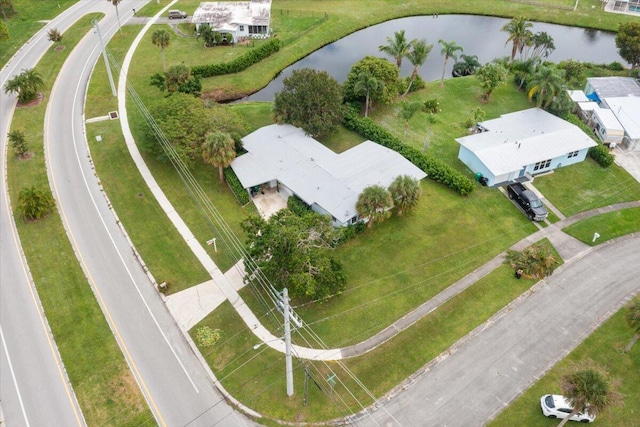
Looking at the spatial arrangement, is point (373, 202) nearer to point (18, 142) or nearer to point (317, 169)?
point (317, 169)

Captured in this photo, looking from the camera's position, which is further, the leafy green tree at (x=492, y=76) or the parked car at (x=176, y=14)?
the parked car at (x=176, y=14)

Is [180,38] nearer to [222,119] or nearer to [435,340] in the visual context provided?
[222,119]

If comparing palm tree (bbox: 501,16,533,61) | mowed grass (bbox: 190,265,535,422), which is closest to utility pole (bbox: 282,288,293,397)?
mowed grass (bbox: 190,265,535,422)

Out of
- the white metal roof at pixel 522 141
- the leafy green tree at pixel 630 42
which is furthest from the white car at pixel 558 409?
the leafy green tree at pixel 630 42

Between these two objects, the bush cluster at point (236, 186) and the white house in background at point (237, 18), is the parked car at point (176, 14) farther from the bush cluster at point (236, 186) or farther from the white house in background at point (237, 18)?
the bush cluster at point (236, 186)

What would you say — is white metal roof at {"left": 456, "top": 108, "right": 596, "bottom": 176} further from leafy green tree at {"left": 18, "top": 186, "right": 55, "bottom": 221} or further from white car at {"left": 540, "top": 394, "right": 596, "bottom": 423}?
leafy green tree at {"left": 18, "top": 186, "right": 55, "bottom": 221}

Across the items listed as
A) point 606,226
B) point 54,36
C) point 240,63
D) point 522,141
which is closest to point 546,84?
point 522,141
